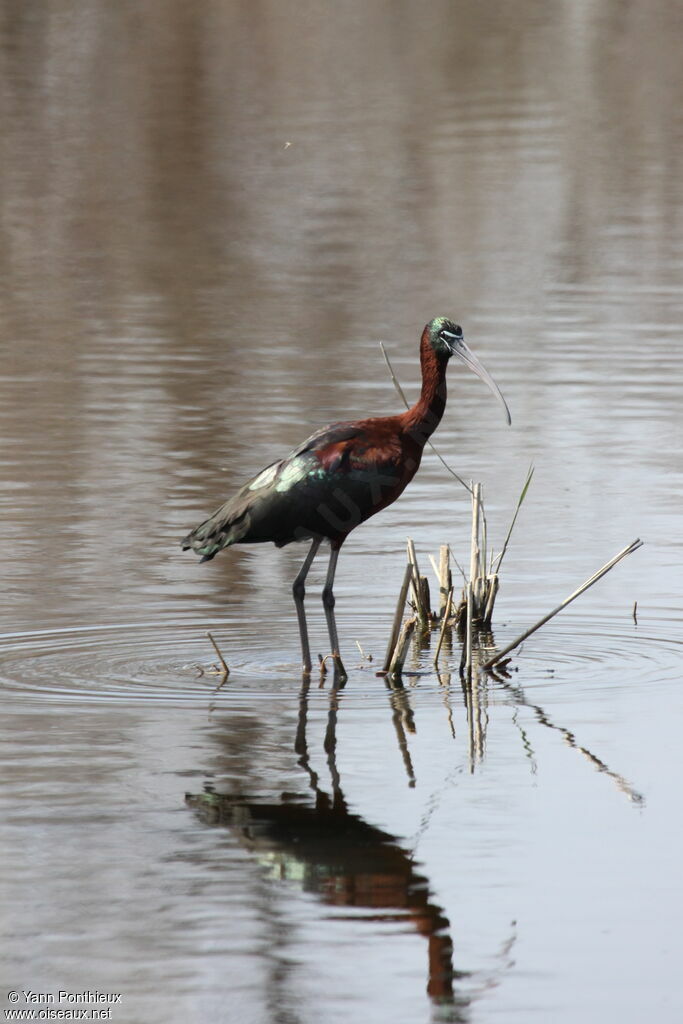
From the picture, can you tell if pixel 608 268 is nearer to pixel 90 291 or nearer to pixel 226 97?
pixel 90 291

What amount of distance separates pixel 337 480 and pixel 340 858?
2723mm

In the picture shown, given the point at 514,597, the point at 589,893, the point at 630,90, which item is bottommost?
the point at 630,90

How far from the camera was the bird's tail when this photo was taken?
980 cm

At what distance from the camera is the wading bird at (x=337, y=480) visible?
31.6 feet

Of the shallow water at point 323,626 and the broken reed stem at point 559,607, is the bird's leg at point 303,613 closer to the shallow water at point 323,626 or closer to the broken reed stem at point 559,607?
the shallow water at point 323,626

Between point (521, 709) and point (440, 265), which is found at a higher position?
point (521, 709)

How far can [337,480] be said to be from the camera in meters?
9.61

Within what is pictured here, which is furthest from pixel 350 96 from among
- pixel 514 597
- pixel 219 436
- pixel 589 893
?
pixel 589 893

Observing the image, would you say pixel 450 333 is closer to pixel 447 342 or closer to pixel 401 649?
pixel 447 342

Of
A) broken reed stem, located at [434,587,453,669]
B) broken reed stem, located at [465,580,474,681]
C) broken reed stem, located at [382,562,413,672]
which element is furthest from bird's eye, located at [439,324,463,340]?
broken reed stem, located at [434,587,453,669]

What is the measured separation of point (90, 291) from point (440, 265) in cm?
494

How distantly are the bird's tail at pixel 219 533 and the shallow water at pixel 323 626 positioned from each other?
0.56m

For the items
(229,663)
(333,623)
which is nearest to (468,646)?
(333,623)

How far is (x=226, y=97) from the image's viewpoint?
158 ft
